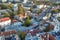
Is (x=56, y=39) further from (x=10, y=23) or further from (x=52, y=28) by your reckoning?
(x=10, y=23)

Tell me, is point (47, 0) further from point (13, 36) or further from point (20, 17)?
point (13, 36)

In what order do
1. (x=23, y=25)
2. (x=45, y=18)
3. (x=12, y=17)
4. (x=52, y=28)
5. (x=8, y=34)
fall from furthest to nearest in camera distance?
(x=12, y=17) → (x=45, y=18) → (x=23, y=25) → (x=52, y=28) → (x=8, y=34)

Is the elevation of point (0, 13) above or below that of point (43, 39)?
below

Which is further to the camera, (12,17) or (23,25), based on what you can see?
(12,17)

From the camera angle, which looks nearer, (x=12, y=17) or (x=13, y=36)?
(x=13, y=36)

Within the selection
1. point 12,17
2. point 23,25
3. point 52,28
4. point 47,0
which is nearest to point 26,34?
point 52,28

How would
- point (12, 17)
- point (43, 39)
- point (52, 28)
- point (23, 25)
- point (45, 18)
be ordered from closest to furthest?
1. point (43, 39)
2. point (52, 28)
3. point (23, 25)
4. point (45, 18)
5. point (12, 17)

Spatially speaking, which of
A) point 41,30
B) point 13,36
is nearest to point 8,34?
point 13,36

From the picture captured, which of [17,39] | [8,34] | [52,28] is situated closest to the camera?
[17,39]

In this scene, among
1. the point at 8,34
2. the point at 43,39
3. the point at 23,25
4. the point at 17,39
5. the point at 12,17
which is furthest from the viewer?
the point at 12,17
